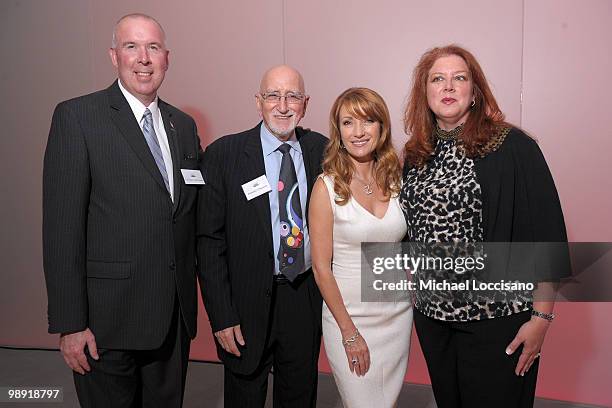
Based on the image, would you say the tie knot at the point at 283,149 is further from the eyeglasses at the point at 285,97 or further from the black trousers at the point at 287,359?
the black trousers at the point at 287,359

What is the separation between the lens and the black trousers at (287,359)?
2.21m

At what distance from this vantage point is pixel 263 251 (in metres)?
2.13

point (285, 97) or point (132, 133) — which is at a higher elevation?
point (285, 97)

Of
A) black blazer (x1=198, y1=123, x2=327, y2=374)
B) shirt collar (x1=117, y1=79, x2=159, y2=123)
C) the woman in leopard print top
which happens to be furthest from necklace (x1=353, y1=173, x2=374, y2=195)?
shirt collar (x1=117, y1=79, x2=159, y2=123)

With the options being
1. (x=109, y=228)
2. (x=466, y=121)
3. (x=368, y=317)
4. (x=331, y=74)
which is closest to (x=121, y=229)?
(x=109, y=228)

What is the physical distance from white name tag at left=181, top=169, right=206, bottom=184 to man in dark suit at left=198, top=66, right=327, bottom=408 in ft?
0.16

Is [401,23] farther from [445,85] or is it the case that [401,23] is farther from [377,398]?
[377,398]

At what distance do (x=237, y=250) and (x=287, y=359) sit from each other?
546 millimetres

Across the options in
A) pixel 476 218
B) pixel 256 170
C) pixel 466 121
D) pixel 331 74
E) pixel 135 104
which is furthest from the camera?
pixel 331 74

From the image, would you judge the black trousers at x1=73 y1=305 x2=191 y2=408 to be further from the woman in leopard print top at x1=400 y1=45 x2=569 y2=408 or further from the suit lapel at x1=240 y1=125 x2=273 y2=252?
the woman in leopard print top at x1=400 y1=45 x2=569 y2=408

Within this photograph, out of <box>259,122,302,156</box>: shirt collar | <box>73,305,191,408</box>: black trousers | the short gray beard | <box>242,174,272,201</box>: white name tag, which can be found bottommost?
<box>73,305,191,408</box>: black trousers

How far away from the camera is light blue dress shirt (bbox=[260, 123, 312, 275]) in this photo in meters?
2.17

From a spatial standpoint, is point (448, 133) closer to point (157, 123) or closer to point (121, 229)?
point (157, 123)

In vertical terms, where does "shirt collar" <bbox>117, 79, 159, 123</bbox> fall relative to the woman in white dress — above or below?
above
